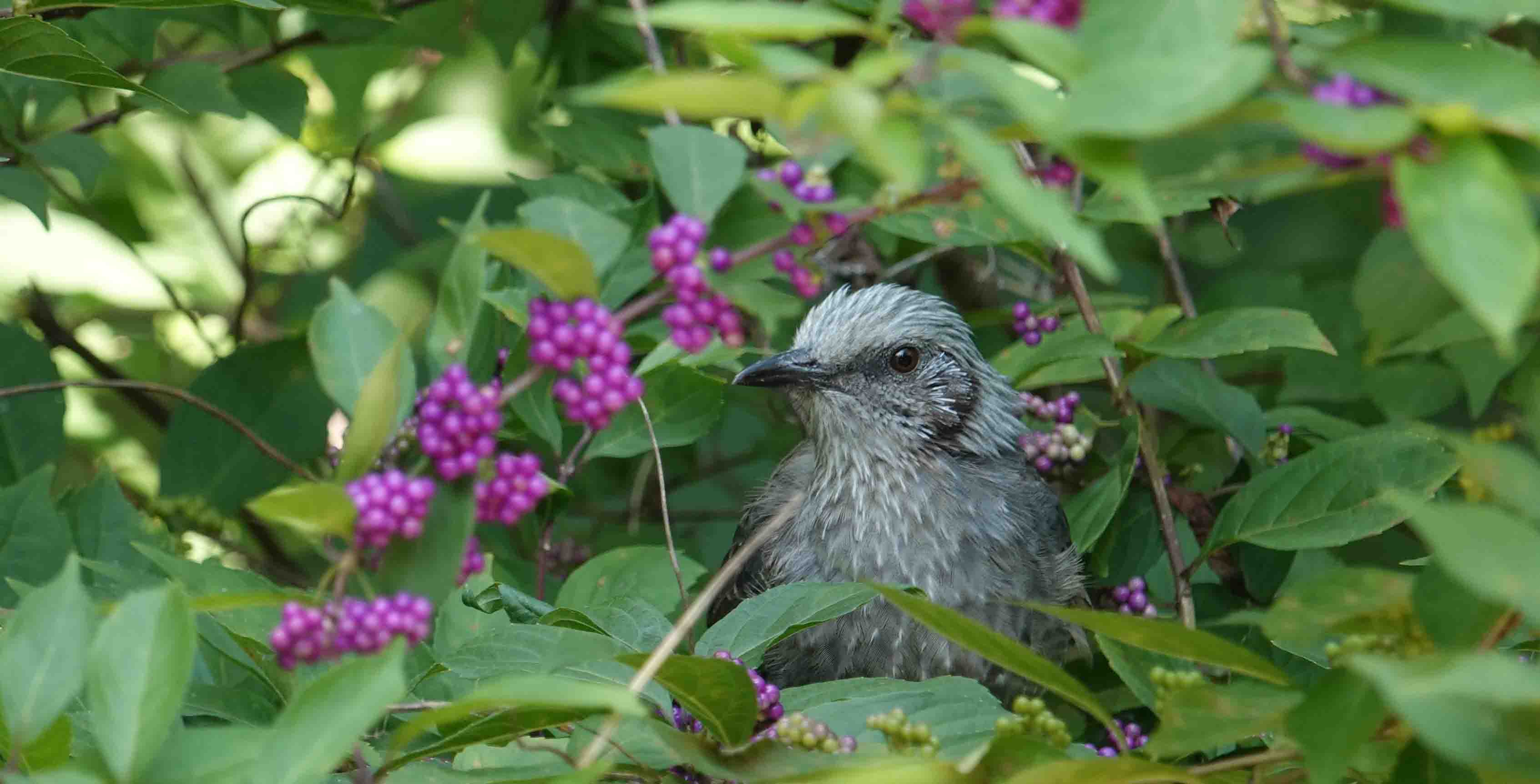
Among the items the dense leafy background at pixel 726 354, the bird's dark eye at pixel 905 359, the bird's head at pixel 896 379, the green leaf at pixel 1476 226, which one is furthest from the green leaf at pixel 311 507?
the bird's dark eye at pixel 905 359

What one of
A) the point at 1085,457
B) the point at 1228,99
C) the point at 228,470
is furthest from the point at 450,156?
the point at 1228,99

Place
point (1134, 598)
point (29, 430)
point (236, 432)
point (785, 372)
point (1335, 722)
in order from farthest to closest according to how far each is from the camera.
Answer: point (785, 372) → point (236, 432) → point (29, 430) → point (1134, 598) → point (1335, 722)

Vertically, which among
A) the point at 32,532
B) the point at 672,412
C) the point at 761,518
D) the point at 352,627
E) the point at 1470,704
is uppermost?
the point at 1470,704

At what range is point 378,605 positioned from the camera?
4.10ft

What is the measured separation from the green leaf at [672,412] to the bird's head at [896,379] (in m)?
0.80

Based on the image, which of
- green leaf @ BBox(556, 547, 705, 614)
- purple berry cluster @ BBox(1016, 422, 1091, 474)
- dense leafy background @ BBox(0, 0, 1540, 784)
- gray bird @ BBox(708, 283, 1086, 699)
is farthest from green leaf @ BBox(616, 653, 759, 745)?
purple berry cluster @ BBox(1016, 422, 1091, 474)

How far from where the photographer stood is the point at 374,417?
127 centimetres

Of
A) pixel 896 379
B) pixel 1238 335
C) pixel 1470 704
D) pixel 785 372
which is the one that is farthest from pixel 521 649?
pixel 896 379

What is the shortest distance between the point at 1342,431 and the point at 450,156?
9.48 ft

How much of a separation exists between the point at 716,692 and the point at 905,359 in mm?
2118

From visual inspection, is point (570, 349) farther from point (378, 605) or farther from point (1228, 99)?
point (1228, 99)

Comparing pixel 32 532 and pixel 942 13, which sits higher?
pixel 942 13

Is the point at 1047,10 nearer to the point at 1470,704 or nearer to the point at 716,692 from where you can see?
the point at 1470,704

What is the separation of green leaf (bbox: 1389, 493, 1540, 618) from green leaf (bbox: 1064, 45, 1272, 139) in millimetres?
288
